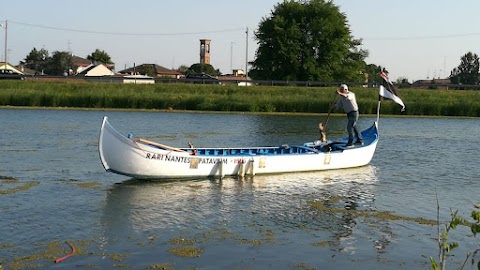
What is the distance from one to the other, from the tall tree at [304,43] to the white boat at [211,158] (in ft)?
186

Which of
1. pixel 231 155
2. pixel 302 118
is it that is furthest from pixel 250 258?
pixel 302 118

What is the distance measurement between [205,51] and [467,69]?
5942 centimetres

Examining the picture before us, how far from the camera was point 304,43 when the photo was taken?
83562 mm

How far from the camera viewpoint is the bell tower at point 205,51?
489 feet

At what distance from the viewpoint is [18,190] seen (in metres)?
18.7

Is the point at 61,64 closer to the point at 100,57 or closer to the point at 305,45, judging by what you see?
the point at 100,57

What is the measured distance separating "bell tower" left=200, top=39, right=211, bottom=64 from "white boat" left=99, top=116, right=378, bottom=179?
12493 cm

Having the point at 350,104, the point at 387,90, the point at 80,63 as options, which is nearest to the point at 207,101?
the point at 387,90

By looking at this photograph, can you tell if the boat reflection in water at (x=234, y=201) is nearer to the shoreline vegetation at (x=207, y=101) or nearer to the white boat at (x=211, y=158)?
the white boat at (x=211, y=158)

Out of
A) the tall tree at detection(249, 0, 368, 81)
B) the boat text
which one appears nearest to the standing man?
the boat text

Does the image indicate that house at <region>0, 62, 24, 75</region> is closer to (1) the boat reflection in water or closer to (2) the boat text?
(2) the boat text

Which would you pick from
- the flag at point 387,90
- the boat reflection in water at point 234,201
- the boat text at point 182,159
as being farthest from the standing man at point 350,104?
the boat text at point 182,159

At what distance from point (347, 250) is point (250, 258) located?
230cm

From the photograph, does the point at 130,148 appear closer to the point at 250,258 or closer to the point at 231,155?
the point at 231,155
